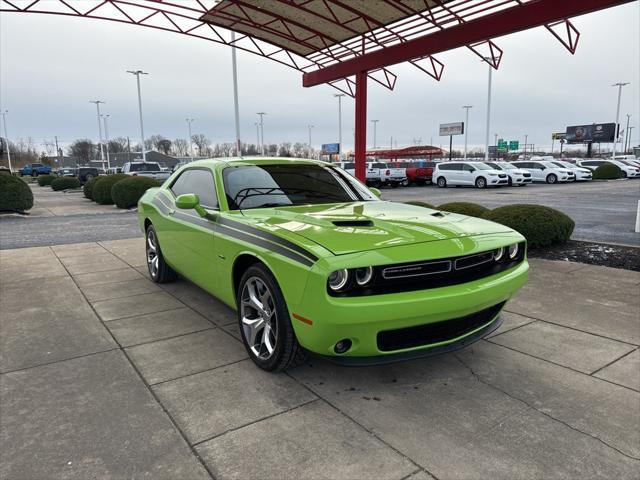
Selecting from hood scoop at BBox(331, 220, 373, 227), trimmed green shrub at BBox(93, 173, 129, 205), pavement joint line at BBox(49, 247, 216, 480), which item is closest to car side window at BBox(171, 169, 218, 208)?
hood scoop at BBox(331, 220, 373, 227)

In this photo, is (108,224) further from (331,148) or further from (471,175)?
(331,148)

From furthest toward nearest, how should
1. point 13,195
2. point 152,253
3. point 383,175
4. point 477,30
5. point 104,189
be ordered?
point 383,175
point 104,189
point 13,195
point 477,30
point 152,253

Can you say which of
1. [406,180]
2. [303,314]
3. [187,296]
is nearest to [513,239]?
[303,314]

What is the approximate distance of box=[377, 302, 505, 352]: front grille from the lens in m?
2.75

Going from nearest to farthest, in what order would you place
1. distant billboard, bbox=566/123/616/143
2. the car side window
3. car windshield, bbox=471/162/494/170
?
1. the car side window
2. car windshield, bbox=471/162/494/170
3. distant billboard, bbox=566/123/616/143

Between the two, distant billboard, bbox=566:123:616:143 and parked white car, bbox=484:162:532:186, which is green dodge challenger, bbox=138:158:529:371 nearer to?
parked white car, bbox=484:162:532:186

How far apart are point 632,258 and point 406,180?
24054 mm

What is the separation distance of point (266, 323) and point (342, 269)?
2.99 feet

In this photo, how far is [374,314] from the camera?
2.58 m

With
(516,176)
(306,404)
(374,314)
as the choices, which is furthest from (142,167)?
(374,314)

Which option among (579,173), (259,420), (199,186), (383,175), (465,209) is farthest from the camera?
(579,173)

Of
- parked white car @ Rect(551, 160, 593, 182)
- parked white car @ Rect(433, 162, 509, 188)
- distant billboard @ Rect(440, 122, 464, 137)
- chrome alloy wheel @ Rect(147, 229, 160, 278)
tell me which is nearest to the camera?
chrome alloy wheel @ Rect(147, 229, 160, 278)

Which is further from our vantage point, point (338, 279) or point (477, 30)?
point (477, 30)

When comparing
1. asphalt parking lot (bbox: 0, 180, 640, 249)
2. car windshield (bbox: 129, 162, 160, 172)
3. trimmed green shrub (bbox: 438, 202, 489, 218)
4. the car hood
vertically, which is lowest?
asphalt parking lot (bbox: 0, 180, 640, 249)
